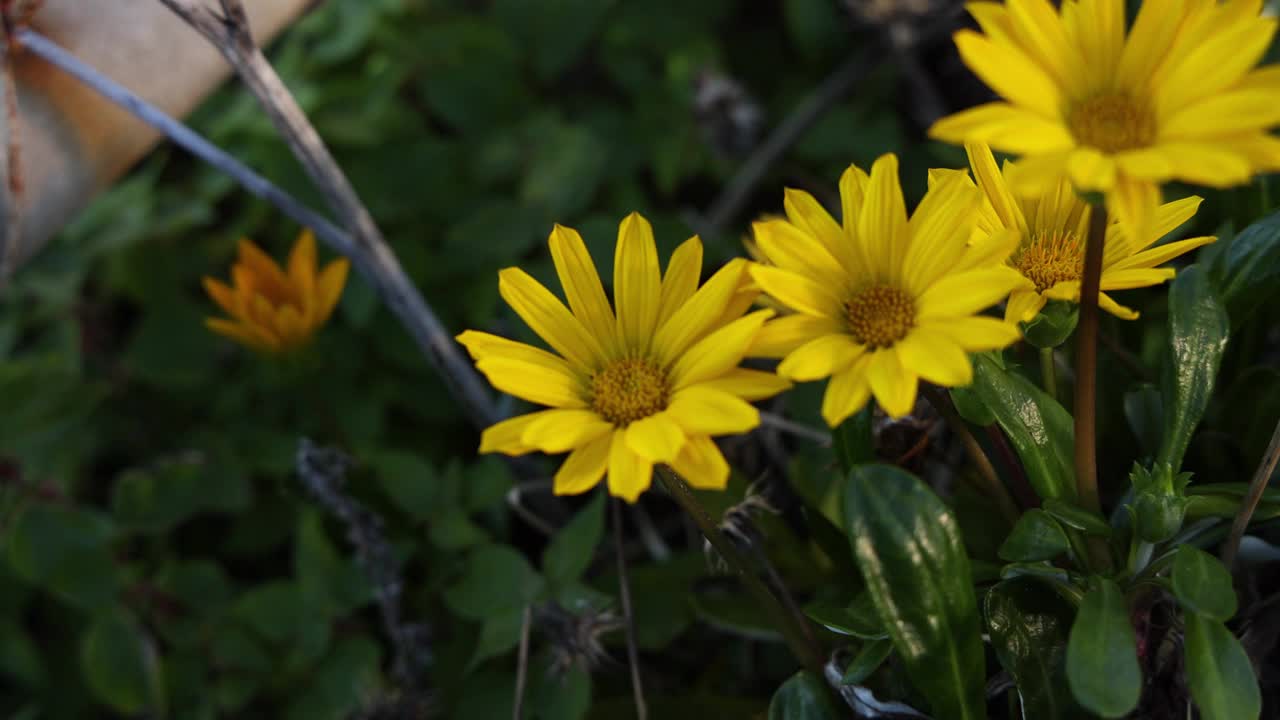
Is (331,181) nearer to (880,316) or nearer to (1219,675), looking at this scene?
(880,316)

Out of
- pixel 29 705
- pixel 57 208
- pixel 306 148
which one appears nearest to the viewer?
pixel 306 148

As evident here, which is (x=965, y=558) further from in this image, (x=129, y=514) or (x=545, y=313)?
(x=129, y=514)

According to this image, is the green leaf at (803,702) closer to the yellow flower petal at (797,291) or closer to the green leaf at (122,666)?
the yellow flower petal at (797,291)

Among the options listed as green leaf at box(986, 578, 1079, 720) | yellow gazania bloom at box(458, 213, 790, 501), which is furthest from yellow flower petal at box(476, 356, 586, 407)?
green leaf at box(986, 578, 1079, 720)

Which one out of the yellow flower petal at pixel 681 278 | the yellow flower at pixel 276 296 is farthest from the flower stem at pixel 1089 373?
the yellow flower at pixel 276 296

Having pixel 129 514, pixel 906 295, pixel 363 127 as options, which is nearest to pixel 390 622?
pixel 129 514

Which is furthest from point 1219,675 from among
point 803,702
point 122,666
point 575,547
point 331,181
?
point 122,666

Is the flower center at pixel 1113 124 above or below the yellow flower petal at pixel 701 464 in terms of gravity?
above
